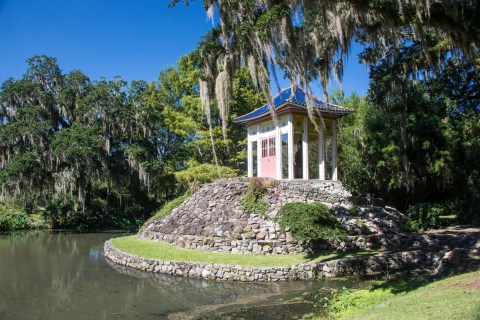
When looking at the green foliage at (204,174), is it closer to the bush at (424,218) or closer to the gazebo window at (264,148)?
the gazebo window at (264,148)

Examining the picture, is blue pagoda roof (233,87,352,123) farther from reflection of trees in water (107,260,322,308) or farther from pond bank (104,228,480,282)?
reflection of trees in water (107,260,322,308)

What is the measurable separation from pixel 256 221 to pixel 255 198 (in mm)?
1439

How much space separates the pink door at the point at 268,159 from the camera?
18.1 m

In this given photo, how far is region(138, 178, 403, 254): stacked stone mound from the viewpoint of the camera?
13.4 metres

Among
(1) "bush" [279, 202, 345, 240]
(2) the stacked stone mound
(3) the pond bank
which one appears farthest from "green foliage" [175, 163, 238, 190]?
(3) the pond bank

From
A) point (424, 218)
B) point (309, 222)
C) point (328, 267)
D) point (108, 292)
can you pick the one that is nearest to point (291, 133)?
point (309, 222)

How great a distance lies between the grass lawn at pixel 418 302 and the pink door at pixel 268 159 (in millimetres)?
10025

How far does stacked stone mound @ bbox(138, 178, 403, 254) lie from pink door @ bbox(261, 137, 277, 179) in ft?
5.56

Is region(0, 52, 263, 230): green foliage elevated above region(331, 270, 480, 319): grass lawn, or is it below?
above

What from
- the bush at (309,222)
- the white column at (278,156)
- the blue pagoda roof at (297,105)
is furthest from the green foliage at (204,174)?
the bush at (309,222)

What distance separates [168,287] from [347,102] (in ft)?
96.4

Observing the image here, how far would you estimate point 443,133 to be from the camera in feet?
55.6

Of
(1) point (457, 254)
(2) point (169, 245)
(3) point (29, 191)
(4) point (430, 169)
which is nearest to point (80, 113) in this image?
(3) point (29, 191)

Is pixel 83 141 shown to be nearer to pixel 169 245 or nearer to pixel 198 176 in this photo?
pixel 198 176
